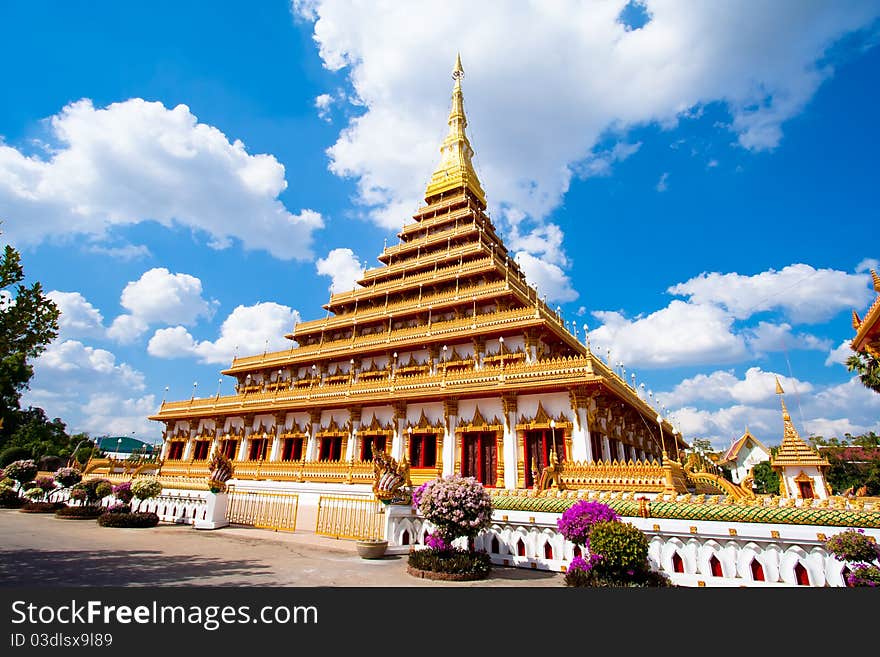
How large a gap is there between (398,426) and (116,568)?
15087 millimetres

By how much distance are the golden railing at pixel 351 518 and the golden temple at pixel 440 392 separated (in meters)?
3.32

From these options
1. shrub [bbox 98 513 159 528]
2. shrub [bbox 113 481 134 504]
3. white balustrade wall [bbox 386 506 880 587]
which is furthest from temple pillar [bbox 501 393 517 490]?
shrub [bbox 113 481 134 504]

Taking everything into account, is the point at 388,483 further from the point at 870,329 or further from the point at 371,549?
the point at 870,329

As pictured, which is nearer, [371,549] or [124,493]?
[371,549]

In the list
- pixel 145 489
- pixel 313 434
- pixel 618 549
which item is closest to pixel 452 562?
pixel 618 549

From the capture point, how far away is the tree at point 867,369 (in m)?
22.6

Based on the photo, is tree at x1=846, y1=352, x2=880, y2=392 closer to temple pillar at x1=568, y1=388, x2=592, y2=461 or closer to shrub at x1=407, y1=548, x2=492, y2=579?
temple pillar at x1=568, y1=388, x2=592, y2=461

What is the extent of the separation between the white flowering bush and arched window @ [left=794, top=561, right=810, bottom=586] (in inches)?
239

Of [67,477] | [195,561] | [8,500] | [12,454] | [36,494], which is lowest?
[195,561]

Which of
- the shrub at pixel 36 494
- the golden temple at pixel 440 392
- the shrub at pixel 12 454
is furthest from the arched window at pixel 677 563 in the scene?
the shrub at pixel 12 454

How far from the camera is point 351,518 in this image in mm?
14930

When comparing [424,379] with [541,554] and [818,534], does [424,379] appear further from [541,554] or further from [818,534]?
[818,534]

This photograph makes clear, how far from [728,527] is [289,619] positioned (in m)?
8.58

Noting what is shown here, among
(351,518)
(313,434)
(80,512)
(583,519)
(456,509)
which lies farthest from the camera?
(313,434)
